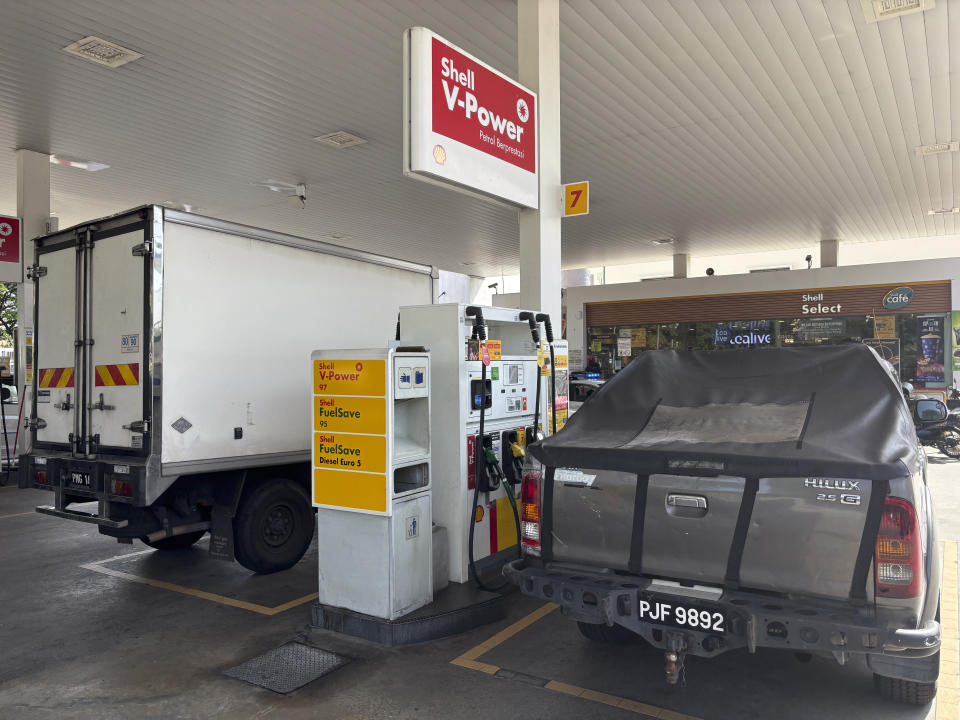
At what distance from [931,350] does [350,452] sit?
14.5m

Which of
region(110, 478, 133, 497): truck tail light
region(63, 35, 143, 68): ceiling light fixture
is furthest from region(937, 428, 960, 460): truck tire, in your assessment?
region(63, 35, 143, 68): ceiling light fixture

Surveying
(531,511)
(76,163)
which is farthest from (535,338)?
(76,163)

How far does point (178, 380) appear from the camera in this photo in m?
5.06

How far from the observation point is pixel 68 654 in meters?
4.18

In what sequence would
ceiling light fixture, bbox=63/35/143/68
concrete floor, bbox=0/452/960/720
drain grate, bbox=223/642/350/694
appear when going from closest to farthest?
concrete floor, bbox=0/452/960/720
drain grate, bbox=223/642/350/694
ceiling light fixture, bbox=63/35/143/68

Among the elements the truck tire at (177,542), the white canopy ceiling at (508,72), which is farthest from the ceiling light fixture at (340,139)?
the truck tire at (177,542)

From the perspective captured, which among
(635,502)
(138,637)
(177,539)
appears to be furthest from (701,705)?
(177,539)

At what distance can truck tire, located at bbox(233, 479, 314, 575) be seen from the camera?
557 cm

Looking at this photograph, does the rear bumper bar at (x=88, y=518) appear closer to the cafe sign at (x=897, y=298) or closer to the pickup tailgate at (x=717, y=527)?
the pickup tailgate at (x=717, y=527)

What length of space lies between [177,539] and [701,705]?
490 centimetres

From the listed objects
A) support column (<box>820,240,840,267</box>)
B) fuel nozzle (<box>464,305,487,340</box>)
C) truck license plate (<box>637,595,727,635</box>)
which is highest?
support column (<box>820,240,840,267</box>)

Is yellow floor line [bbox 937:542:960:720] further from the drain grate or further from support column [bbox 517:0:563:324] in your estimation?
support column [bbox 517:0:563:324]

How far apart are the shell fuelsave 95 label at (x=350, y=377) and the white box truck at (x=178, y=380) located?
113 centimetres

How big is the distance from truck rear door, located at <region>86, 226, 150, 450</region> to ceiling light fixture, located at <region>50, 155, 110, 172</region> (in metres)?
6.08
